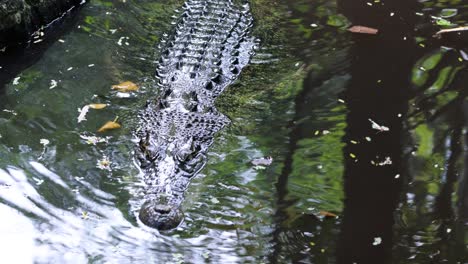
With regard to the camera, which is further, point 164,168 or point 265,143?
point 265,143

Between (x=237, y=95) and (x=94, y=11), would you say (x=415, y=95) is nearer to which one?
(x=237, y=95)

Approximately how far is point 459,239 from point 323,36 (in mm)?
3784

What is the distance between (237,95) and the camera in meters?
6.48

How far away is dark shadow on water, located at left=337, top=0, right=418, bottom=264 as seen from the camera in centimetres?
438

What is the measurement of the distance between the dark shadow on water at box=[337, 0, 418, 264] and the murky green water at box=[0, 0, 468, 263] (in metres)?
0.01

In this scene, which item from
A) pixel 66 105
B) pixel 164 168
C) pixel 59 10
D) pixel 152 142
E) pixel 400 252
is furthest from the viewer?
pixel 59 10

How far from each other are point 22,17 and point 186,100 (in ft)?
8.00

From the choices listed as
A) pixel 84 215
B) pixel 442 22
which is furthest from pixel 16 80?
pixel 442 22

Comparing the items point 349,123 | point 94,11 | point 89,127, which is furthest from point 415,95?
point 94,11

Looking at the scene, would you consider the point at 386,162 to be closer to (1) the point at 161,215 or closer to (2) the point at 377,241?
(2) the point at 377,241

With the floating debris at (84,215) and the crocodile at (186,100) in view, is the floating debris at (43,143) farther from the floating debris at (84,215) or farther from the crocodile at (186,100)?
the floating debris at (84,215)

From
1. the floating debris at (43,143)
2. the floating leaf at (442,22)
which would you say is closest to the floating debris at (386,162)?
the floating debris at (43,143)

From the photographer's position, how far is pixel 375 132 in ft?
18.3

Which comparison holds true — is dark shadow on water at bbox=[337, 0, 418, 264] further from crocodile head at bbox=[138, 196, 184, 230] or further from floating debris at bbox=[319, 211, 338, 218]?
crocodile head at bbox=[138, 196, 184, 230]
